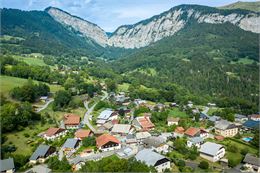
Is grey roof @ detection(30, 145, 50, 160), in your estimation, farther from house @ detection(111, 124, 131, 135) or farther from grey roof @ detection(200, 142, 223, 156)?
grey roof @ detection(200, 142, 223, 156)

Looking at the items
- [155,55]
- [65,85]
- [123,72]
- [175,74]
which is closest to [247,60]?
[175,74]

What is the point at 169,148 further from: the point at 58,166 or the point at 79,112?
the point at 79,112

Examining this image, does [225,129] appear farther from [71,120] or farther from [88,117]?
[71,120]

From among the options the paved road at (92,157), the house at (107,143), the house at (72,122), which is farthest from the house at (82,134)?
the paved road at (92,157)

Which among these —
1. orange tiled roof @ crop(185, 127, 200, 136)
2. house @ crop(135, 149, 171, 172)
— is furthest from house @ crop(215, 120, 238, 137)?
house @ crop(135, 149, 171, 172)

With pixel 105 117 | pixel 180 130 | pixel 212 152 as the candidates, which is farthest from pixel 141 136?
pixel 105 117

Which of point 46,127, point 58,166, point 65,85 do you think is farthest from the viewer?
point 65,85
